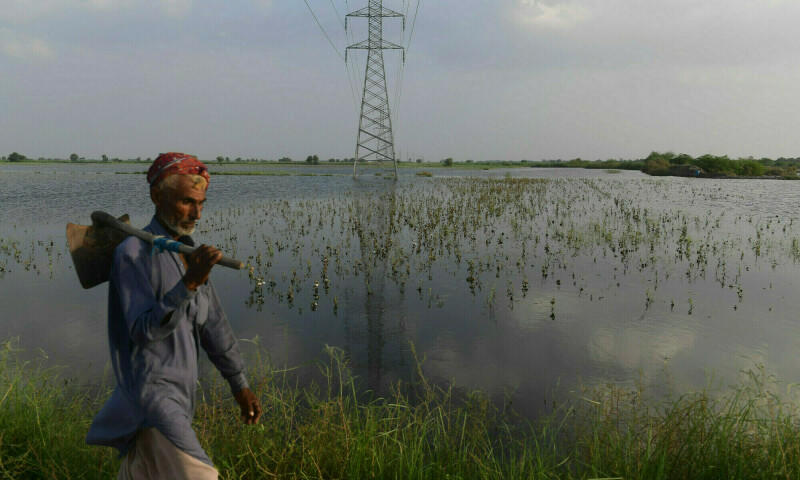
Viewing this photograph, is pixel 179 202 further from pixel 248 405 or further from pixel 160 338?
pixel 248 405

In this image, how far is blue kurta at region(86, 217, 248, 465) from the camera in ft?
6.44

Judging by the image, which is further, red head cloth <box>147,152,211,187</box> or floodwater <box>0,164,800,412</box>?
floodwater <box>0,164,800,412</box>

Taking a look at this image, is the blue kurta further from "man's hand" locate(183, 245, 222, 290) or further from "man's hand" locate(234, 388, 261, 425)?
"man's hand" locate(234, 388, 261, 425)

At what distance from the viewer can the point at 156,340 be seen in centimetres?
198

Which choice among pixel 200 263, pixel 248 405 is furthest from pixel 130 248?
pixel 248 405

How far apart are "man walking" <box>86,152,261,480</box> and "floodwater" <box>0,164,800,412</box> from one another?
3553mm

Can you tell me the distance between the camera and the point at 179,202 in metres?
2.19

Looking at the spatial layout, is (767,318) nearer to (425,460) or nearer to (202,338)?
(425,460)

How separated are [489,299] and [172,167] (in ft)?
23.4

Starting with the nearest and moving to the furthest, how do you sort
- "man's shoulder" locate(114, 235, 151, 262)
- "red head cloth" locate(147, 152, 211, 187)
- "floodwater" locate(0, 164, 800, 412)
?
"man's shoulder" locate(114, 235, 151, 262)
"red head cloth" locate(147, 152, 211, 187)
"floodwater" locate(0, 164, 800, 412)

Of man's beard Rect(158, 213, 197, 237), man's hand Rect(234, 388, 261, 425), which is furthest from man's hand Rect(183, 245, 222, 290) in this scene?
man's hand Rect(234, 388, 261, 425)

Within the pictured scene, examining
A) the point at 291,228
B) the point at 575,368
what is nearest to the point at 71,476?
the point at 575,368

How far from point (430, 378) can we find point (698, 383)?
3280 mm

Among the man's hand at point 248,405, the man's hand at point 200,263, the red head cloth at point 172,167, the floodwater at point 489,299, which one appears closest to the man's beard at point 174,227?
the red head cloth at point 172,167
